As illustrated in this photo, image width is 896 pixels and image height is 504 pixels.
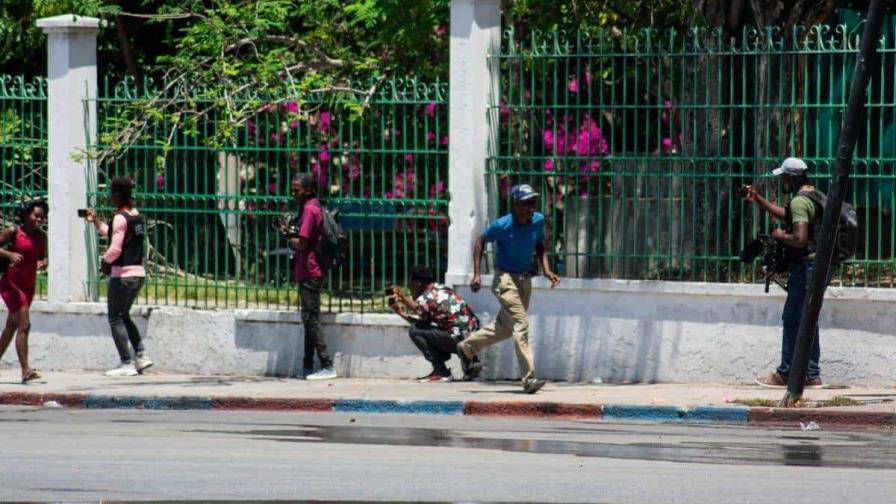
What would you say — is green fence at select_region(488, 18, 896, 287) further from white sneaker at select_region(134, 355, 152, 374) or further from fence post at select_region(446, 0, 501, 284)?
white sneaker at select_region(134, 355, 152, 374)

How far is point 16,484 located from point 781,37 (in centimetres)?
745

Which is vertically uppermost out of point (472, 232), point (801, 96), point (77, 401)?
point (801, 96)

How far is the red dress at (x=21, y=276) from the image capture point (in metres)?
14.8

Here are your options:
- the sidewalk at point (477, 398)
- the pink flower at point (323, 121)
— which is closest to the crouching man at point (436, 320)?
the sidewalk at point (477, 398)

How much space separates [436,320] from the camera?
14531 millimetres

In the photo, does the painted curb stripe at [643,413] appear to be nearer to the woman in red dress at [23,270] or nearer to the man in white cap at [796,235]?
the man in white cap at [796,235]

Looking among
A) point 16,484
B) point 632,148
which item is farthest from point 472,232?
point 16,484

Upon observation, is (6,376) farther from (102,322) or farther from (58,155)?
(58,155)

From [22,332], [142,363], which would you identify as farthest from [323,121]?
[22,332]

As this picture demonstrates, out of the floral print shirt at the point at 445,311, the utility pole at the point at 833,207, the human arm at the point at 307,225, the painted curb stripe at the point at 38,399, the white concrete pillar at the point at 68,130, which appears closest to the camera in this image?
the utility pole at the point at 833,207

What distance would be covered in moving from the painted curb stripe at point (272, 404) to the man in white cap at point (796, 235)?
139 inches

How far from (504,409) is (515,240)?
4.67 feet

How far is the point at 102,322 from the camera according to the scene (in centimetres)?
1587

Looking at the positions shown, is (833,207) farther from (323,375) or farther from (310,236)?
(323,375)
